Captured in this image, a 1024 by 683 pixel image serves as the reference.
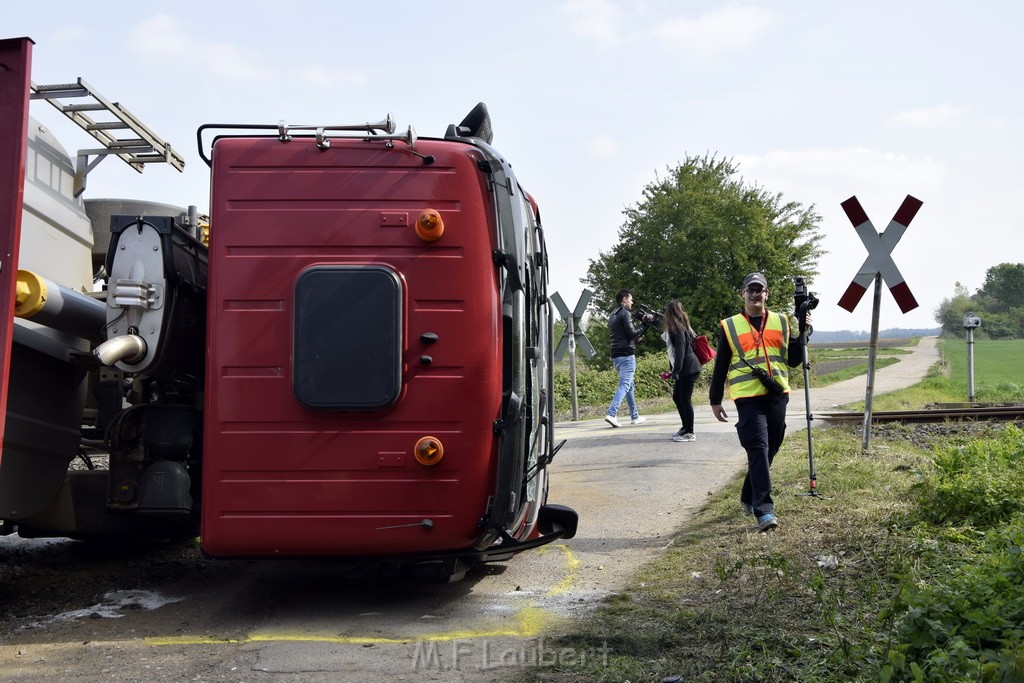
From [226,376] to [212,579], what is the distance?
2.14 metres

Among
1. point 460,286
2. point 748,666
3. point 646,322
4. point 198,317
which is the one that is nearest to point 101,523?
point 198,317

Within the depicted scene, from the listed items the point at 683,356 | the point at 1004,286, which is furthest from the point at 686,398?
the point at 1004,286

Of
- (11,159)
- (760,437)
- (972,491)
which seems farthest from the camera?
(760,437)

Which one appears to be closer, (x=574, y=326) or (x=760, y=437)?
(x=760, y=437)

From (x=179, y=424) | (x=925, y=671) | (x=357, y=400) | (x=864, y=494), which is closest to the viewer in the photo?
(x=925, y=671)

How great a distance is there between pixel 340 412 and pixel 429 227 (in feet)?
3.50

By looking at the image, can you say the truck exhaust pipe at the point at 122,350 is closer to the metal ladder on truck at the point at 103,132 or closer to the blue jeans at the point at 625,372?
the metal ladder on truck at the point at 103,132

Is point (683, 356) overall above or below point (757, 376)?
above

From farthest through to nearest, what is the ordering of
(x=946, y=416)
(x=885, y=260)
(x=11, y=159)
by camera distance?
(x=946, y=416) → (x=885, y=260) → (x=11, y=159)

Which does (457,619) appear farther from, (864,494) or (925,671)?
(864,494)

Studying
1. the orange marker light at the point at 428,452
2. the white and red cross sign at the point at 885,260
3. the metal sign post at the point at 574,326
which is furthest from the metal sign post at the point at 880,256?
the metal sign post at the point at 574,326

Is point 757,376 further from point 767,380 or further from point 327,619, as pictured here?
point 327,619

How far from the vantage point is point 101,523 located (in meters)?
6.53

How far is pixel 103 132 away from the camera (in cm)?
703
